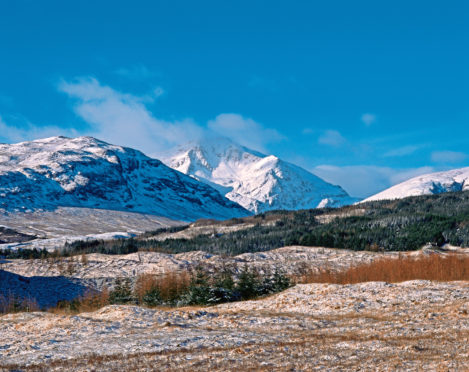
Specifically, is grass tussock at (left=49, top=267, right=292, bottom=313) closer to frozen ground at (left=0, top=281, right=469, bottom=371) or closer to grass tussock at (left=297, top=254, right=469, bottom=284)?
grass tussock at (left=297, top=254, right=469, bottom=284)

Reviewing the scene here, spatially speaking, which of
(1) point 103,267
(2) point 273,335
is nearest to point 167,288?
(2) point 273,335

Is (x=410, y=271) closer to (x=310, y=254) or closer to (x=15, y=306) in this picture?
(x=15, y=306)

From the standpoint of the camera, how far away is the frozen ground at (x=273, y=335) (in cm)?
1877

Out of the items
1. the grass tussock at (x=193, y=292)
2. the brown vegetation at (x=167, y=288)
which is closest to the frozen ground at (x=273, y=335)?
the grass tussock at (x=193, y=292)

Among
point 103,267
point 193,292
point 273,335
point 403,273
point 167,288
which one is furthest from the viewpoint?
point 103,267

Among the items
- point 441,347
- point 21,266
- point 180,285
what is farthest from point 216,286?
point 21,266

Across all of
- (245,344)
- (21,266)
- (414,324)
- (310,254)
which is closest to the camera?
(245,344)

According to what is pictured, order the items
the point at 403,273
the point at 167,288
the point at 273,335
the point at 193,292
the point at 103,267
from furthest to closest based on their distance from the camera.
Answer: the point at 103,267
the point at 403,273
the point at 167,288
the point at 193,292
the point at 273,335

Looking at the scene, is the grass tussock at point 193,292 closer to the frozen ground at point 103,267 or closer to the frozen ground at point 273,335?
the frozen ground at point 273,335

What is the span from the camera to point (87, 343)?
2419 cm

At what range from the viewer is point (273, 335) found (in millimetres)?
24672

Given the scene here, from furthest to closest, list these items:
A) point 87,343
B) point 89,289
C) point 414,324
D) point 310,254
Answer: point 310,254, point 89,289, point 414,324, point 87,343

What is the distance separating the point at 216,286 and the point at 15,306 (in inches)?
785

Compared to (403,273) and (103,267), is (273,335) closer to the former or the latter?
(403,273)
